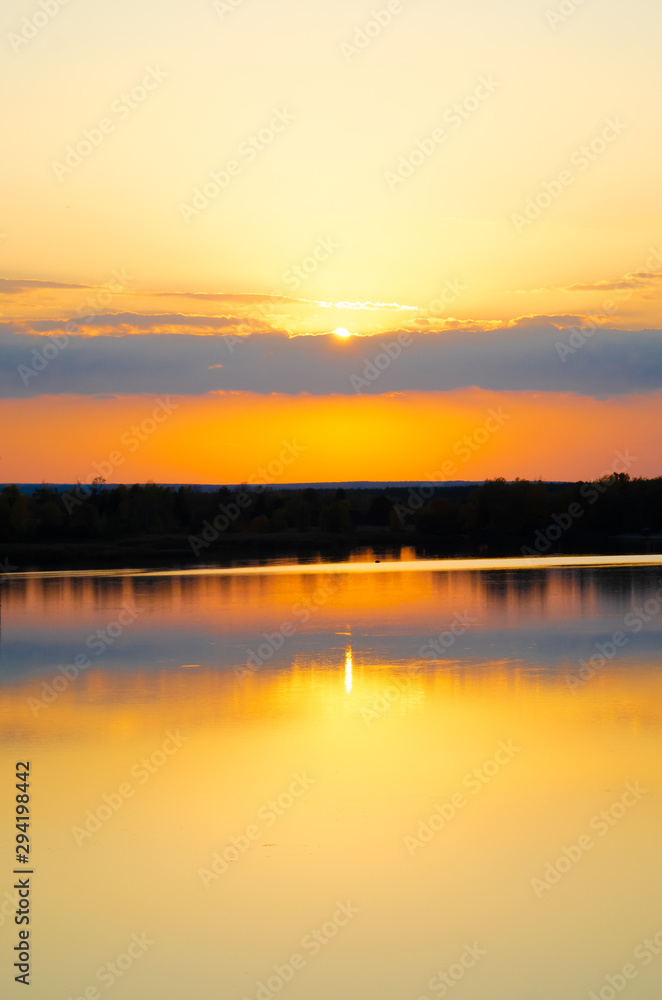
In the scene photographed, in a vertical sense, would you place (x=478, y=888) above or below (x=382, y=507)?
below

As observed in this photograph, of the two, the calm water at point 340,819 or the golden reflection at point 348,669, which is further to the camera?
the golden reflection at point 348,669

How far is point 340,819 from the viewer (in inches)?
300

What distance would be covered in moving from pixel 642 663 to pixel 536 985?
28.3ft

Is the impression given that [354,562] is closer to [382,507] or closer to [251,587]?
[251,587]

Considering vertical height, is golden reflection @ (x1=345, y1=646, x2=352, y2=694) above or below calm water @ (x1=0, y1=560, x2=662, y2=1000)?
above

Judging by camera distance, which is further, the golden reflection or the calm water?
the golden reflection

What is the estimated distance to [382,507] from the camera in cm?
8312

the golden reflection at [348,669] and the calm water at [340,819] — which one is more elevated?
the golden reflection at [348,669]

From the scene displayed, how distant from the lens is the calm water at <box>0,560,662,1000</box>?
570 cm

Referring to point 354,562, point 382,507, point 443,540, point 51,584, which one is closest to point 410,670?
point 51,584

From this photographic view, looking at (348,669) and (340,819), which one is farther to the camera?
(348,669)

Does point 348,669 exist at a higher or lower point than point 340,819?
higher

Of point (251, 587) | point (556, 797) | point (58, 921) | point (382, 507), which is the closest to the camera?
point (58, 921)

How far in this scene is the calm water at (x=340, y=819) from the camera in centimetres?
570
